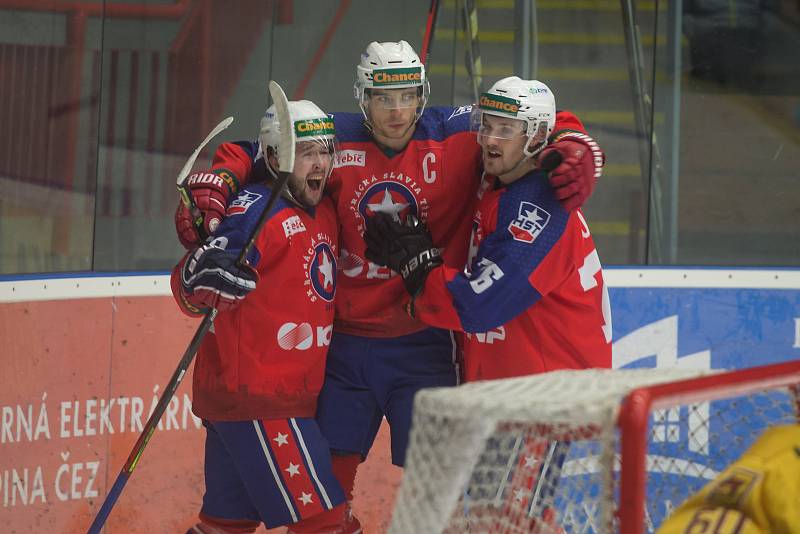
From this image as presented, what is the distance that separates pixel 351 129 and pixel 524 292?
21.1 inches

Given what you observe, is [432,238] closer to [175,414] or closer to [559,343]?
[559,343]

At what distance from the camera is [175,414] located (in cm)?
359

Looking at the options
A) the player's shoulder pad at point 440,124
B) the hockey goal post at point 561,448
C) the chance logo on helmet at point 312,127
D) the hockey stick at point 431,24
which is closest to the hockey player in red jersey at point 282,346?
the chance logo on helmet at point 312,127

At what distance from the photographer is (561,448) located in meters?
2.50

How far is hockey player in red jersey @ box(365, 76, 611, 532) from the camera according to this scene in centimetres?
267

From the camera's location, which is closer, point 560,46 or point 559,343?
point 559,343

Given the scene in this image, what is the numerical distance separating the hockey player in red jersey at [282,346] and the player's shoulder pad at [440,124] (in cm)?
24

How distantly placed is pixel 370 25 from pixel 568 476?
74.2 inches

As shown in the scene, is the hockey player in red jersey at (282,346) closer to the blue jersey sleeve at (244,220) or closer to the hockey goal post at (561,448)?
the blue jersey sleeve at (244,220)

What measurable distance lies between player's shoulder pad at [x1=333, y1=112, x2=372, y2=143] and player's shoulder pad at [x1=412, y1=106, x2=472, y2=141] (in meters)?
Answer: 0.11

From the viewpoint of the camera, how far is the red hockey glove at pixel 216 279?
258 cm

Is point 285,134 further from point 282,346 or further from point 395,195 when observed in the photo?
point 282,346

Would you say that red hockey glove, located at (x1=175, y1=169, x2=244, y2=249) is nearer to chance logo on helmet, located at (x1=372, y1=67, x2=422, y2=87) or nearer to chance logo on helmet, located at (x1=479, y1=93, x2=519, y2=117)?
chance logo on helmet, located at (x1=372, y1=67, x2=422, y2=87)

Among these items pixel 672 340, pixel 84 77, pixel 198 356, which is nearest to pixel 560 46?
pixel 672 340
